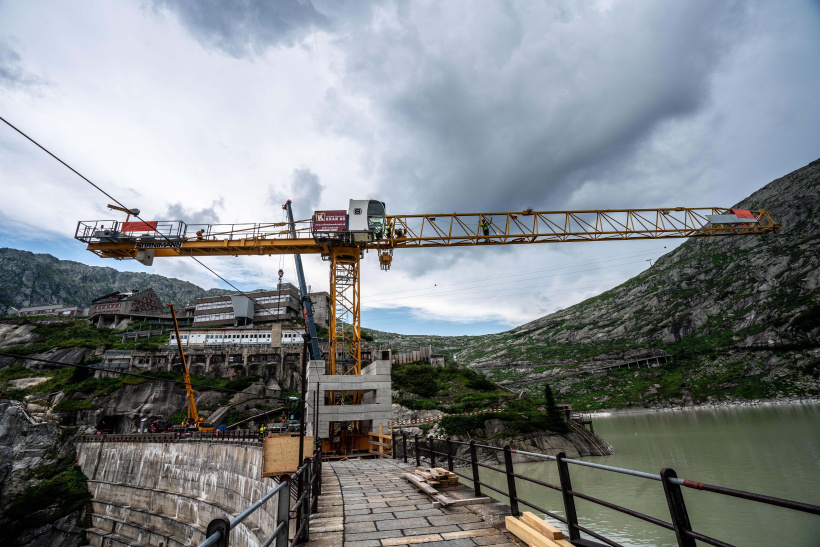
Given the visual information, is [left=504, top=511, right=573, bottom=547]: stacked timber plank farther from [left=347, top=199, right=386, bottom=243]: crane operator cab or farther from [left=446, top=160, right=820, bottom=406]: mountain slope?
[left=446, top=160, right=820, bottom=406]: mountain slope

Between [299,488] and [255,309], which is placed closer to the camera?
[299,488]

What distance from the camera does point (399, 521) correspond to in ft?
22.4

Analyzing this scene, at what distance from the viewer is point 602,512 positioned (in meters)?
19.1

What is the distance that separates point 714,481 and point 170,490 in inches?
1427

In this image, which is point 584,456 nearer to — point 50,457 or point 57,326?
point 50,457

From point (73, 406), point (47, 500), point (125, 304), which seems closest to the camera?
point (47, 500)

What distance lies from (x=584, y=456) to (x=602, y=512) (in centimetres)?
1696

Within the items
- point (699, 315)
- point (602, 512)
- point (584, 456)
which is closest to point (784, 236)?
point (699, 315)

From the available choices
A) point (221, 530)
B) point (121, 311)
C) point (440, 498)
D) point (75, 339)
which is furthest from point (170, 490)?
point (121, 311)

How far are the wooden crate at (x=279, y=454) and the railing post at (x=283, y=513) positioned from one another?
8557 mm

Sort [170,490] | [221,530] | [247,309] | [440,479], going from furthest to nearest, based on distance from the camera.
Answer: [247,309] < [170,490] < [440,479] < [221,530]

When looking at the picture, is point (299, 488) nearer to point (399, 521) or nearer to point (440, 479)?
point (399, 521)

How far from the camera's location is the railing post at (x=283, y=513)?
4125 mm

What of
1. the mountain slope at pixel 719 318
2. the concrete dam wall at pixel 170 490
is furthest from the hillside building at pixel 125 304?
the mountain slope at pixel 719 318
